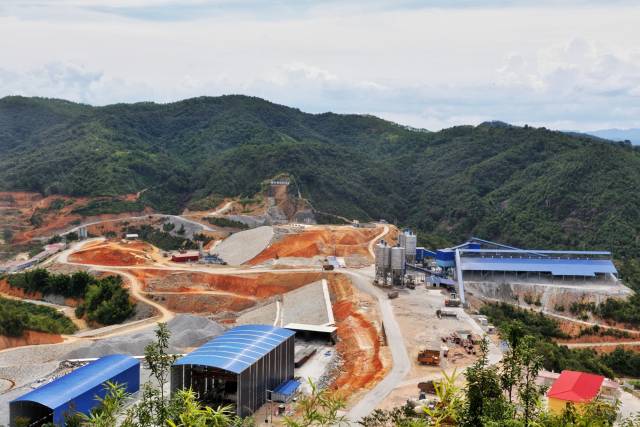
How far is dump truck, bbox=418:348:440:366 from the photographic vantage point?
4609 cm

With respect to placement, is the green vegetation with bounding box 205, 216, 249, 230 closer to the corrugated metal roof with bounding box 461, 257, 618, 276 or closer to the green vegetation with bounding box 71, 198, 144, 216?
the green vegetation with bounding box 71, 198, 144, 216

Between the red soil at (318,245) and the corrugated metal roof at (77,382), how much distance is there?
150 feet

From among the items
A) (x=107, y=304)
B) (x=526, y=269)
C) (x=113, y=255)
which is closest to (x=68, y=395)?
(x=107, y=304)

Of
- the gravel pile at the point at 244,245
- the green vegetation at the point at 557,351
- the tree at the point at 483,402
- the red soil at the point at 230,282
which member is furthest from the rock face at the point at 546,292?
the tree at the point at 483,402

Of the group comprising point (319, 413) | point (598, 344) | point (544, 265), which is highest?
point (544, 265)

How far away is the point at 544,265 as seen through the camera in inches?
3000

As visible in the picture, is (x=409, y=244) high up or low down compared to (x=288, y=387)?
up

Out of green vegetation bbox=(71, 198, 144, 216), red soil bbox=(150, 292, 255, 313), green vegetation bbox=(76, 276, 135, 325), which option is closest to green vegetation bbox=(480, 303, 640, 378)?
red soil bbox=(150, 292, 255, 313)

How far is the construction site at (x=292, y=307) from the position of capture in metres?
40.8

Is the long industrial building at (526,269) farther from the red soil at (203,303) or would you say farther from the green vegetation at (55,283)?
the green vegetation at (55,283)

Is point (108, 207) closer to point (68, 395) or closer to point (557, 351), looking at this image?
point (68, 395)

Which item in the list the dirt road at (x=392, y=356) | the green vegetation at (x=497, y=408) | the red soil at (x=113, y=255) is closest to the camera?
the green vegetation at (x=497, y=408)

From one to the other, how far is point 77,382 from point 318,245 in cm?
5444

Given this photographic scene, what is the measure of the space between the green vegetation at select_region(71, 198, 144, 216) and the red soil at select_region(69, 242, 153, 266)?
33277 millimetres
